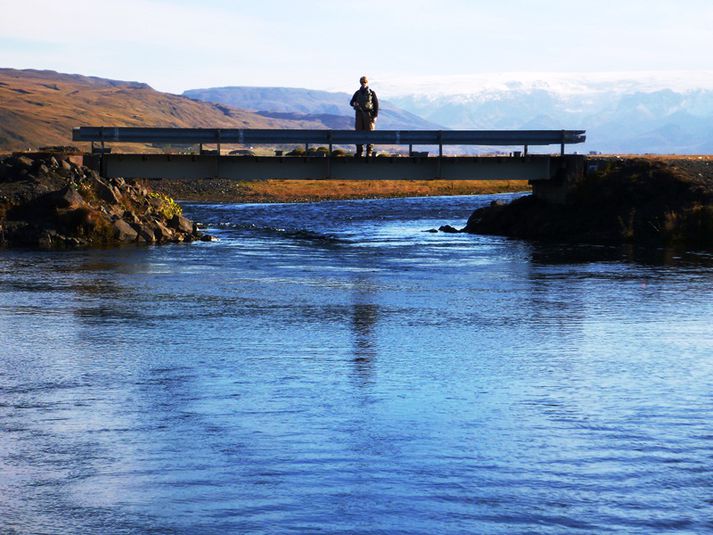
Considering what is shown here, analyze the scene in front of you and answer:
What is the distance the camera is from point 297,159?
4497 centimetres

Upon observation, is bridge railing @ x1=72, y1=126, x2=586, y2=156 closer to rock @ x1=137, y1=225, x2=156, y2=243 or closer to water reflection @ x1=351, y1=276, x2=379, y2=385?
rock @ x1=137, y1=225, x2=156, y2=243

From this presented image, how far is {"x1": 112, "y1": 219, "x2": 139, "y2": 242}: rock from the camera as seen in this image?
39094mm

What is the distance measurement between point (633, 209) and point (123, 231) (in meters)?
18.3

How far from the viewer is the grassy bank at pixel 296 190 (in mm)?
86812

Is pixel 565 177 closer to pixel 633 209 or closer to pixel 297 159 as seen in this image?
pixel 633 209

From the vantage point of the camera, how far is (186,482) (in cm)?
1074

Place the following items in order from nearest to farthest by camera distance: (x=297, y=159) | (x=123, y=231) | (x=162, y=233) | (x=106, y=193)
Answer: (x=123, y=231), (x=162, y=233), (x=106, y=193), (x=297, y=159)

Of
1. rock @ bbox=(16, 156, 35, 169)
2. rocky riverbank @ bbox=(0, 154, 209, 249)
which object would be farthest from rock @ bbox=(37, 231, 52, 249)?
rock @ bbox=(16, 156, 35, 169)

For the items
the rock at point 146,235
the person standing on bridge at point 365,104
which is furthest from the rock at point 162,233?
the person standing on bridge at point 365,104

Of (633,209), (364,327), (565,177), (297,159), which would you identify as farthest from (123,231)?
(364,327)

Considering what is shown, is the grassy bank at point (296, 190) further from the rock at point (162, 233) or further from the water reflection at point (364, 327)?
the water reflection at point (364, 327)

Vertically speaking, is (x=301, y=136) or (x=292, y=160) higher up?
(x=301, y=136)

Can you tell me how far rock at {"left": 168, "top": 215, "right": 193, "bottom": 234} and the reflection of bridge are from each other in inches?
81.5

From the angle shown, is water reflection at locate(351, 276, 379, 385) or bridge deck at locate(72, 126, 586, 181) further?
bridge deck at locate(72, 126, 586, 181)
